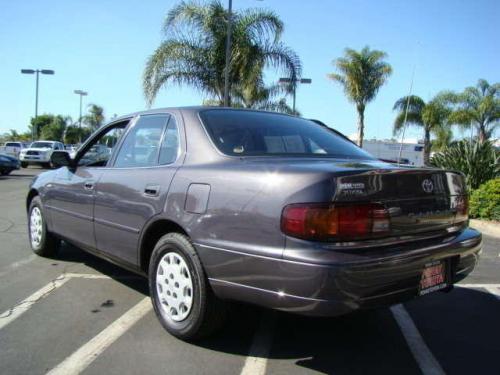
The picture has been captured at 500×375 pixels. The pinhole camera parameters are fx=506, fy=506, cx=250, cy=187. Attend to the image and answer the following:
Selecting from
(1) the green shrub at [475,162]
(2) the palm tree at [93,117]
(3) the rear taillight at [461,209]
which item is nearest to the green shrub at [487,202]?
(1) the green shrub at [475,162]

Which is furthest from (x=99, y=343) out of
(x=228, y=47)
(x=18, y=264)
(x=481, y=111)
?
(x=481, y=111)

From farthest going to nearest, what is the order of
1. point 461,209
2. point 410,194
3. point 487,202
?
point 487,202 < point 461,209 < point 410,194

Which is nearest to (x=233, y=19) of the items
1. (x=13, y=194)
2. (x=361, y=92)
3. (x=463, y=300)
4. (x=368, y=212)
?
(x=13, y=194)

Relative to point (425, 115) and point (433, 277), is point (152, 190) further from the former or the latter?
point (425, 115)

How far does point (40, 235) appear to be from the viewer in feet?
18.7

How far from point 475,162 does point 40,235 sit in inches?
370

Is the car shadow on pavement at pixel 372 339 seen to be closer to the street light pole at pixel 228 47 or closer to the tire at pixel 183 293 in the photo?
the tire at pixel 183 293

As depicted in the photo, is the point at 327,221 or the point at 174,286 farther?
the point at 174,286

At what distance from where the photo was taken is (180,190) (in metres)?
3.42

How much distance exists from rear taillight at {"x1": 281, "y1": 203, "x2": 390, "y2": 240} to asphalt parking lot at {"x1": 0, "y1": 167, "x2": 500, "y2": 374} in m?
0.95

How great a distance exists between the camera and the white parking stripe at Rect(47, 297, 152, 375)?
3094 mm

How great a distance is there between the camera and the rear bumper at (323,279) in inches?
106

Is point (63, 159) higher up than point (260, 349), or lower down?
higher up

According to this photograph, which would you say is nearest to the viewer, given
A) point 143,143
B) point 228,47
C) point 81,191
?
point 143,143
